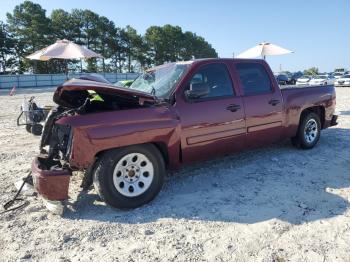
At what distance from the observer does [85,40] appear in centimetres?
5841

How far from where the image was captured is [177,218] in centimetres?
406

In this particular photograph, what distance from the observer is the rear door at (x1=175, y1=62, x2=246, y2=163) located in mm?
4762

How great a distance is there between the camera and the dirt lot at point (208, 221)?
11.1 ft

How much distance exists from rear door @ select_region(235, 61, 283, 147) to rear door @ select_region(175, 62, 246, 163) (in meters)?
0.20

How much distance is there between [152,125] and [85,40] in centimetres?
5776

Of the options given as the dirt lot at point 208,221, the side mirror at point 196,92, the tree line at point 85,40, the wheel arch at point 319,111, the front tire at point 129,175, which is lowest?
the dirt lot at point 208,221

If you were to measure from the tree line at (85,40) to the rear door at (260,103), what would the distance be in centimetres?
4614

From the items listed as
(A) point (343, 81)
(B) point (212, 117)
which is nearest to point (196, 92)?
(B) point (212, 117)

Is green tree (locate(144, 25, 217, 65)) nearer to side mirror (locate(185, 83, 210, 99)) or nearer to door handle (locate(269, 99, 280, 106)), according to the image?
door handle (locate(269, 99, 280, 106))

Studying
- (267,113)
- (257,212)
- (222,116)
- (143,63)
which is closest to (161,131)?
(222,116)

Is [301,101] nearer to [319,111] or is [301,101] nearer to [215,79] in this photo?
[319,111]

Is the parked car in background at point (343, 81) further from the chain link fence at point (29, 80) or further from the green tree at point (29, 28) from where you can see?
the green tree at point (29, 28)

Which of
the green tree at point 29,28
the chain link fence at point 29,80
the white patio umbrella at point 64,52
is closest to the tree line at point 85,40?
the green tree at point 29,28

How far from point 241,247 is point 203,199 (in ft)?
3.85
